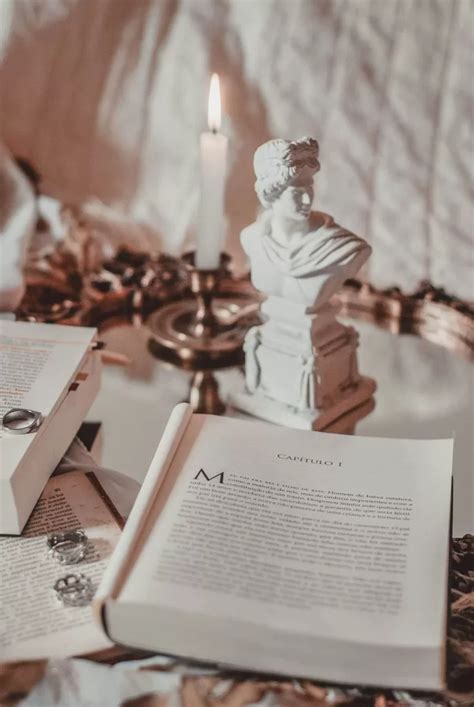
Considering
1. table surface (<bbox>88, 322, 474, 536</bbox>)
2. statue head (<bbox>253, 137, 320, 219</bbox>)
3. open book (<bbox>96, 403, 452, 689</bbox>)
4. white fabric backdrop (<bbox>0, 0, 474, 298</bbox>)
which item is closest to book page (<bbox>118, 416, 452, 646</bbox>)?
open book (<bbox>96, 403, 452, 689</bbox>)

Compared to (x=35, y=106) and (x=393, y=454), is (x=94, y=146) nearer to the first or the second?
(x=35, y=106)

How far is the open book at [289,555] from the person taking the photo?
2.17 feet

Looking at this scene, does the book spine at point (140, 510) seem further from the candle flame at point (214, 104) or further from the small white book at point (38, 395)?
the candle flame at point (214, 104)

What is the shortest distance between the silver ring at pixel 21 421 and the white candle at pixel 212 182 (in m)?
0.34

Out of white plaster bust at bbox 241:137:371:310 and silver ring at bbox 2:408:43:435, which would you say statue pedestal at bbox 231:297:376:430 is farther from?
silver ring at bbox 2:408:43:435

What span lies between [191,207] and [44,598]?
0.88 metres

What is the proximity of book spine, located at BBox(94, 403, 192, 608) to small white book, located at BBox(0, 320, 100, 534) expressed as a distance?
0.10m

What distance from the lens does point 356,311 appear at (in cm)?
126

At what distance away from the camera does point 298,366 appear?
3.16ft

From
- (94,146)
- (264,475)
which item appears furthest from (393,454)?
(94,146)

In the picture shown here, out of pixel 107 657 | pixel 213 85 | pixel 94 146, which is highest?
pixel 213 85

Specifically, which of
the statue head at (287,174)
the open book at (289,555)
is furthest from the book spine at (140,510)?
the statue head at (287,174)

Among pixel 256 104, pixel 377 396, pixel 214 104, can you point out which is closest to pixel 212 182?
pixel 214 104

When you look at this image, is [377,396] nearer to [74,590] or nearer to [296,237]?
[296,237]
